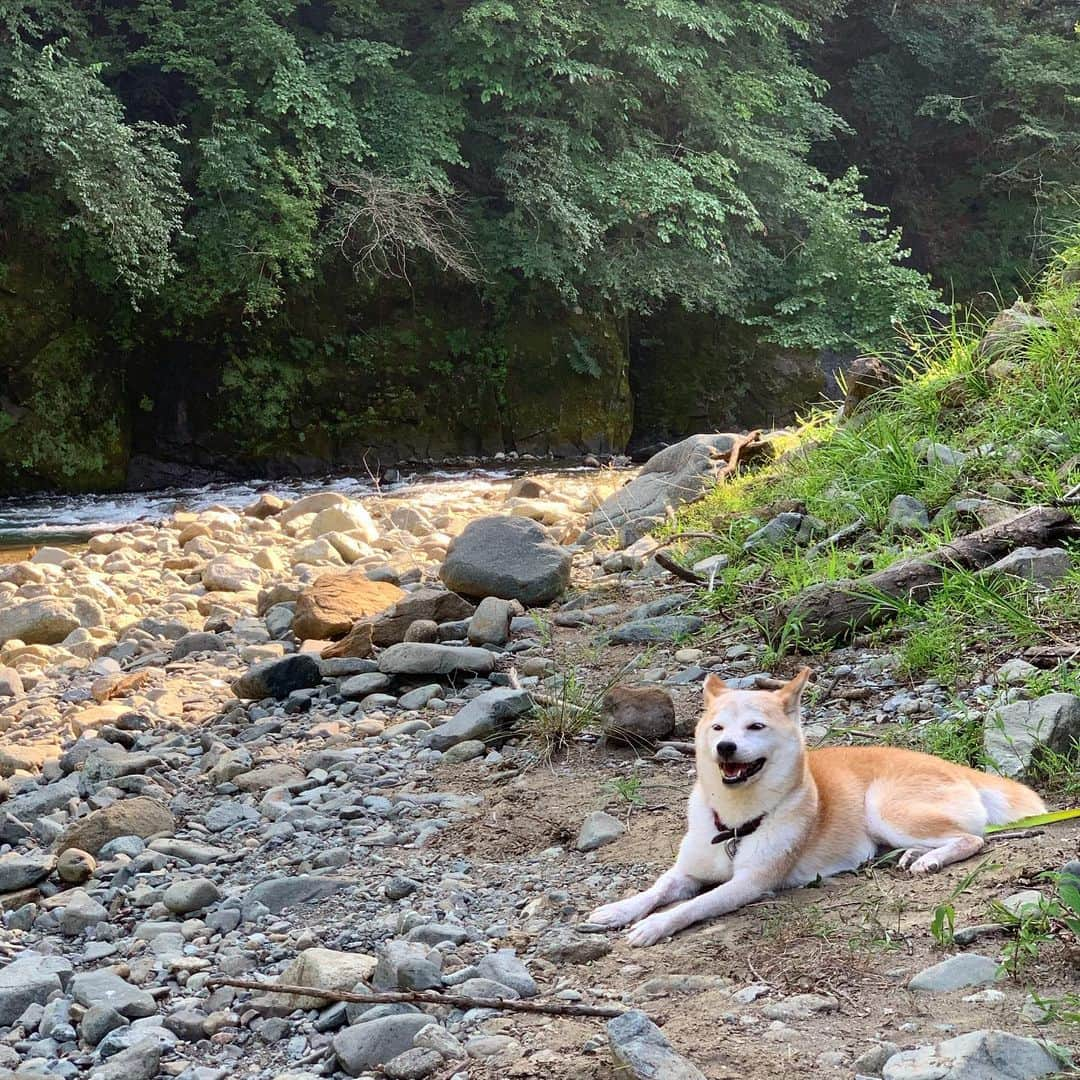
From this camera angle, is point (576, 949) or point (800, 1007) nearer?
point (800, 1007)

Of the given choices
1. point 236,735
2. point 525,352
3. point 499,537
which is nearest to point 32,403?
point 525,352

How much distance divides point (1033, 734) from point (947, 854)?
2.20ft

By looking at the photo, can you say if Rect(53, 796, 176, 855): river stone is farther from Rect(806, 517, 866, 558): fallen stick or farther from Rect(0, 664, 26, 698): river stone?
Rect(806, 517, 866, 558): fallen stick

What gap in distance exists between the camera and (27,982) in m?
2.99

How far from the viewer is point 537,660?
5.42 m

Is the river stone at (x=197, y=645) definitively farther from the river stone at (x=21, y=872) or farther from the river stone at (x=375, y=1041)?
the river stone at (x=375, y=1041)

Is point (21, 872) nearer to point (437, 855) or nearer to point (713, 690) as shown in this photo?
point (437, 855)

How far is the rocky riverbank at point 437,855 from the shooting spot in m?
2.37

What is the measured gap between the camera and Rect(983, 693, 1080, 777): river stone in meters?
3.36

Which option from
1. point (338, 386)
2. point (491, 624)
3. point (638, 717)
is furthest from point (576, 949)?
point (338, 386)

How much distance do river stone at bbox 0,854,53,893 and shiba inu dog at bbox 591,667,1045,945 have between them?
71.9 inches

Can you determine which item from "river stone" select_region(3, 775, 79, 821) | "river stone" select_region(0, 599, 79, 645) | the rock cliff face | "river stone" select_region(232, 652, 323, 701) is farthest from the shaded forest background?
"river stone" select_region(3, 775, 79, 821)

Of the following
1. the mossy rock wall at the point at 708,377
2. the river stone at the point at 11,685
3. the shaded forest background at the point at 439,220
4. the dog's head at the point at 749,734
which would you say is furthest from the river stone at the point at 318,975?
the mossy rock wall at the point at 708,377

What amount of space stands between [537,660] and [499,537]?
4.42 ft
